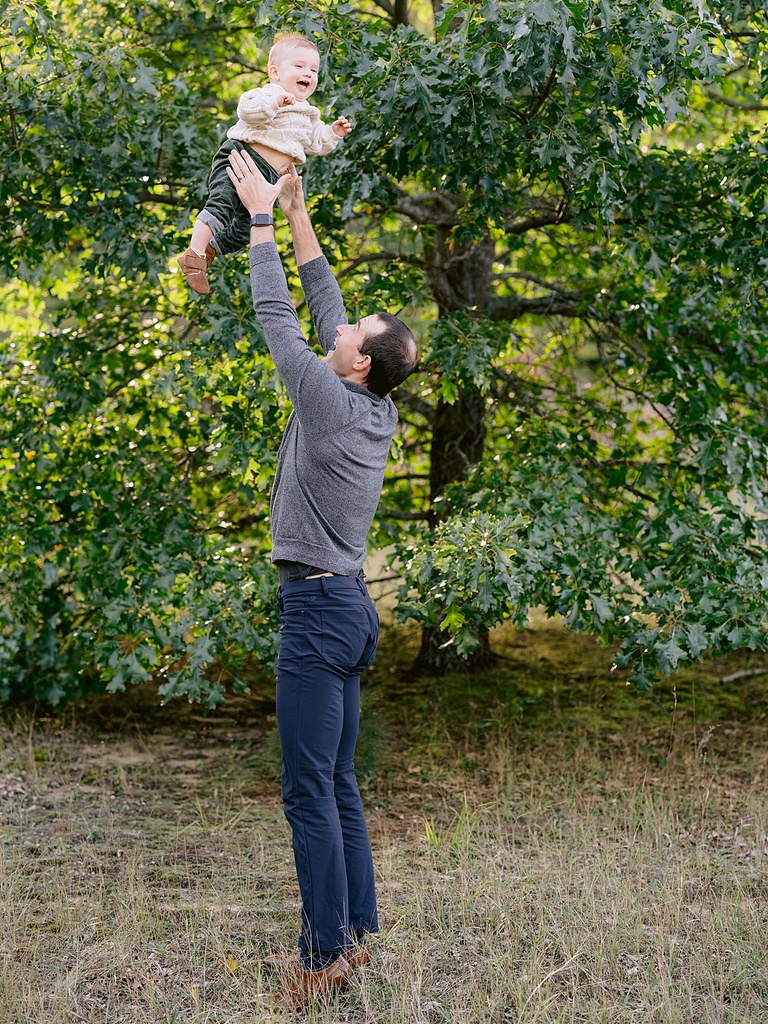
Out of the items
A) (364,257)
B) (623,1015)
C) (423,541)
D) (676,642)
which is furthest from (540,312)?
(623,1015)

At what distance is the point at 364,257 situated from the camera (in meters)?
6.39

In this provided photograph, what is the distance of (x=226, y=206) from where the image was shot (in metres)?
3.08

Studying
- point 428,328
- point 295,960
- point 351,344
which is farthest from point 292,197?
point 295,960

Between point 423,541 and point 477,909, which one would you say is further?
Result: point 423,541

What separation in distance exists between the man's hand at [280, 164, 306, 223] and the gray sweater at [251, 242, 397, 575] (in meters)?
0.31

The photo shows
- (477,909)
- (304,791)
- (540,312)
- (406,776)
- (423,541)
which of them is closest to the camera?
(304,791)

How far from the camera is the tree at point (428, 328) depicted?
4.21 m

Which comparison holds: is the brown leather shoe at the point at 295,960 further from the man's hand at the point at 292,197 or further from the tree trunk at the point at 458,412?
the tree trunk at the point at 458,412

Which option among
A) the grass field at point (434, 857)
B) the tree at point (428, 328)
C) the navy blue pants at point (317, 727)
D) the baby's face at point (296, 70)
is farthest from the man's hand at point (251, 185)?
the grass field at point (434, 857)

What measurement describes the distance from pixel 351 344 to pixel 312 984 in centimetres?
184

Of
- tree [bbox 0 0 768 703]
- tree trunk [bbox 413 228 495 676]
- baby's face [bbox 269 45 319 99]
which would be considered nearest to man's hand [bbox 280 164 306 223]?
baby's face [bbox 269 45 319 99]

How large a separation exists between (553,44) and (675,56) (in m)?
0.44

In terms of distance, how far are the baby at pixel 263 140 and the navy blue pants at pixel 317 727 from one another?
0.96 m

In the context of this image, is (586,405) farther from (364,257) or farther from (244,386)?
(244,386)
